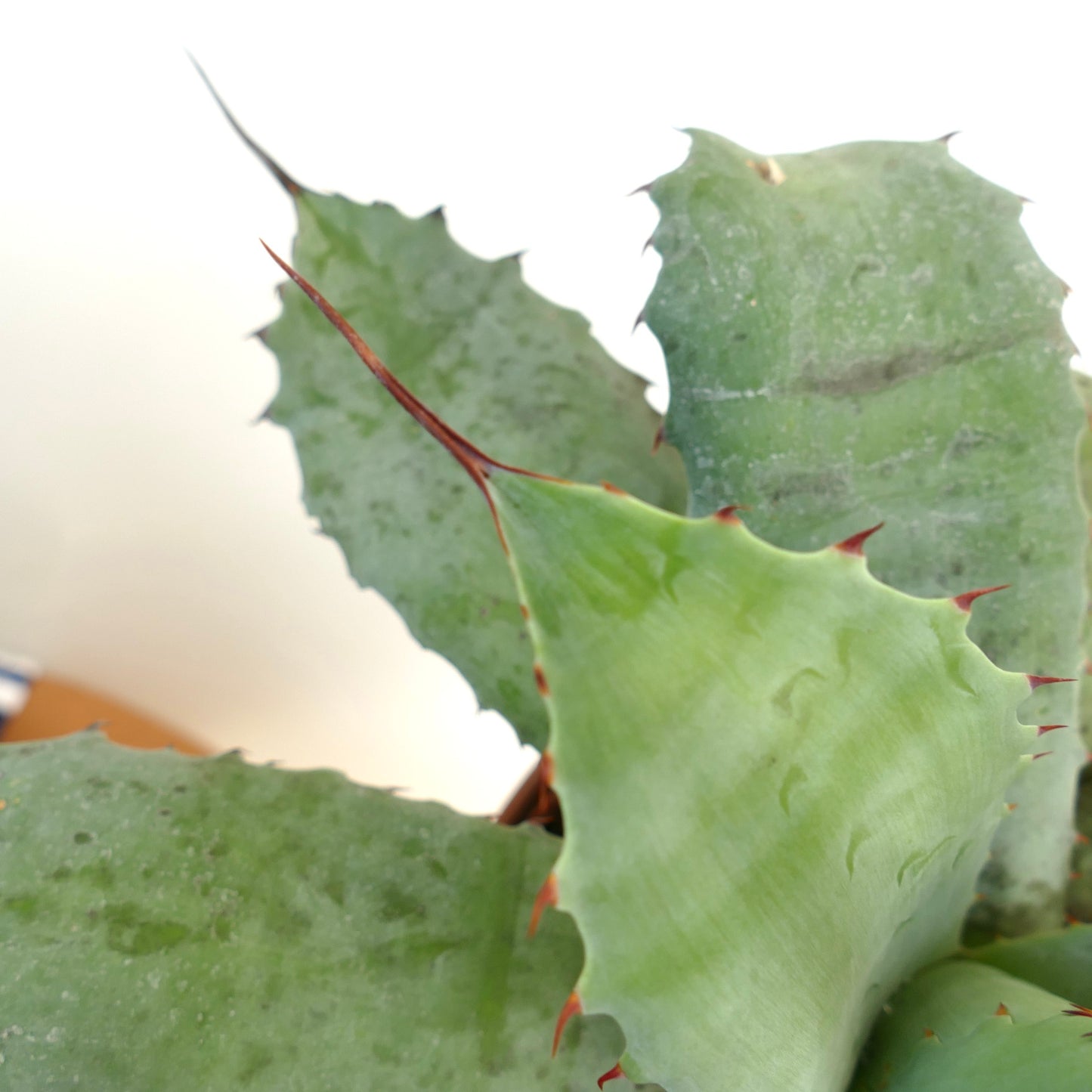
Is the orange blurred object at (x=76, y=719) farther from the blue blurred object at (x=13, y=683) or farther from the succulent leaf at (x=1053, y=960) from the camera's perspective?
the succulent leaf at (x=1053, y=960)

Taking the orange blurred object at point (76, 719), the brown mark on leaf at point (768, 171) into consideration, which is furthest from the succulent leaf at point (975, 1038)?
the orange blurred object at point (76, 719)

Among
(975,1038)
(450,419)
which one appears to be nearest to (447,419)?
(450,419)

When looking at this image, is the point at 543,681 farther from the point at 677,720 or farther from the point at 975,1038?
the point at 975,1038

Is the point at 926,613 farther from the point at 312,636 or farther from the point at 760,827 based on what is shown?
the point at 312,636

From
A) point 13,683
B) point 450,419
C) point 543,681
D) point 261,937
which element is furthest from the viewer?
point 13,683

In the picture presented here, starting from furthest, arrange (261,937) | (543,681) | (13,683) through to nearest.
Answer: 1. (13,683)
2. (261,937)
3. (543,681)

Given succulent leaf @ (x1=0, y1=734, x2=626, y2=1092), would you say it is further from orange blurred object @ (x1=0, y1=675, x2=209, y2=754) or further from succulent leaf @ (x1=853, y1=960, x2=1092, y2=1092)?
orange blurred object @ (x1=0, y1=675, x2=209, y2=754)

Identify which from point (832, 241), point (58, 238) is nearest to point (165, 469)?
point (58, 238)

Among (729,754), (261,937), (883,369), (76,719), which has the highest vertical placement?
(883,369)
